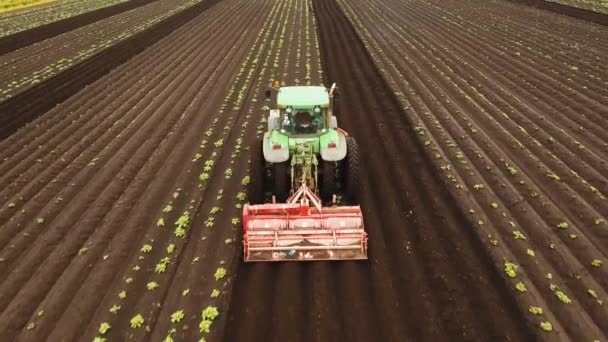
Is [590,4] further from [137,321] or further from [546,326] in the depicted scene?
[137,321]

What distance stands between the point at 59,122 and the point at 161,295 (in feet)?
33.1

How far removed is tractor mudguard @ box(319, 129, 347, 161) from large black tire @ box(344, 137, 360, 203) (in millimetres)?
228

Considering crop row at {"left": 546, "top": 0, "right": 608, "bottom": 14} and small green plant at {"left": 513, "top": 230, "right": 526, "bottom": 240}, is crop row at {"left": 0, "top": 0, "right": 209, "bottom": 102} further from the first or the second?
crop row at {"left": 546, "top": 0, "right": 608, "bottom": 14}

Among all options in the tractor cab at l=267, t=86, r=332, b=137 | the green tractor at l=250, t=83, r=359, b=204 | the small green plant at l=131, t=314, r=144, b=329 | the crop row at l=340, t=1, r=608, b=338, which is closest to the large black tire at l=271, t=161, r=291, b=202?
the green tractor at l=250, t=83, r=359, b=204

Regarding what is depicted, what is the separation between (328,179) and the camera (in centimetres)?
845

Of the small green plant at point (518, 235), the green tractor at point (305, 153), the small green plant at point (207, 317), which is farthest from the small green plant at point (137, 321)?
the small green plant at point (518, 235)

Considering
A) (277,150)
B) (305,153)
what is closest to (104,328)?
(277,150)

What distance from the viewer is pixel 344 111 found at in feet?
47.3

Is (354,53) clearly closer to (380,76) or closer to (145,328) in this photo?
(380,76)

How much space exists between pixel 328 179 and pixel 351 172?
519 mm

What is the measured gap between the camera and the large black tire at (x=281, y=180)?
8.28 metres

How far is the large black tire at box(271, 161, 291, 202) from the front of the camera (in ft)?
27.2

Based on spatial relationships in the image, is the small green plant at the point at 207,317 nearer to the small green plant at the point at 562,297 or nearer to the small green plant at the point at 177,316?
the small green plant at the point at 177,316

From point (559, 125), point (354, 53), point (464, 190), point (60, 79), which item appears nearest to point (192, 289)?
point (464, 190)
